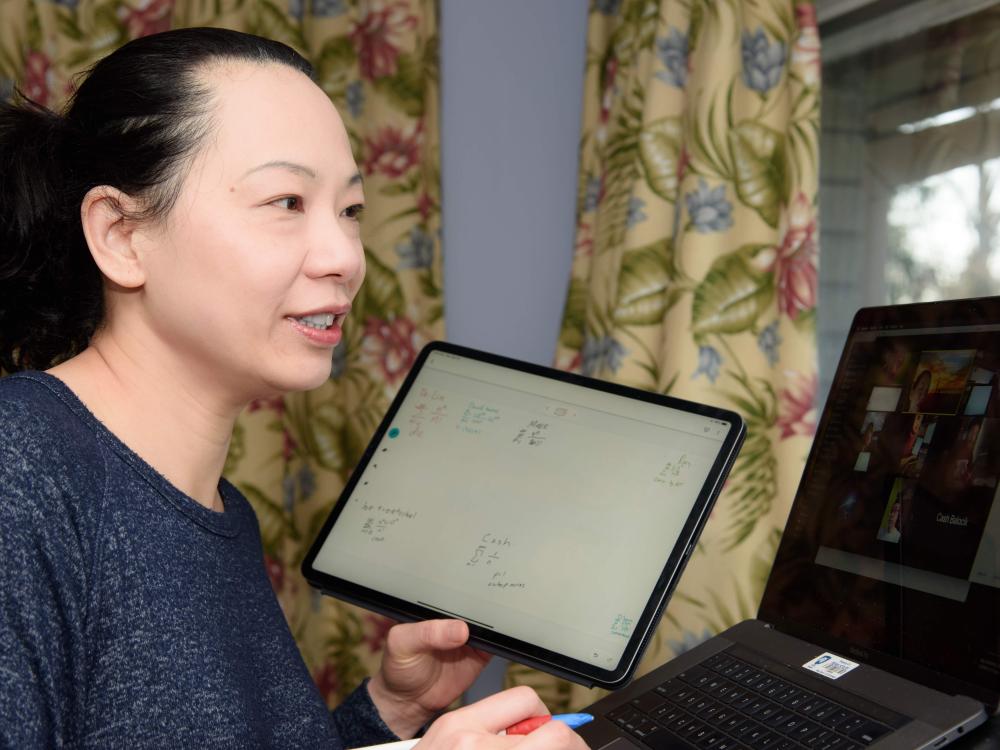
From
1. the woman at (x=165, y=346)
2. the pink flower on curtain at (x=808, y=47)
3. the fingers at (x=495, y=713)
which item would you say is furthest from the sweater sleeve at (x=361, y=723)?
the pink flower on curtain at (x=808, y=47)

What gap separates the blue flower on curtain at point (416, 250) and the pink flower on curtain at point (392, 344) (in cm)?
11

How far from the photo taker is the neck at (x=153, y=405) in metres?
0.79

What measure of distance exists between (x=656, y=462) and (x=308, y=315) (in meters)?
0.34

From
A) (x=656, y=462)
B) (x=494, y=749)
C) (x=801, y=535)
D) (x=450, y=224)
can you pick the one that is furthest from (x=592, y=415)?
(x=450, y=224)

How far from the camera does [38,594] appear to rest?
2.03ft

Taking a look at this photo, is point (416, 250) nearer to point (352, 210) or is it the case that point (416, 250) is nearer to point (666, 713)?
point (352, 210)

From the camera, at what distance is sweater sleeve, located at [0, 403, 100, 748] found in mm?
583

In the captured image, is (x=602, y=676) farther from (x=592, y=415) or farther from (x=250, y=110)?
(x=250, y=110)

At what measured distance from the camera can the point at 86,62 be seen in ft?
5.11

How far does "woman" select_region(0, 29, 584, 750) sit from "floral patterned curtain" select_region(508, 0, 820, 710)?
0.59m

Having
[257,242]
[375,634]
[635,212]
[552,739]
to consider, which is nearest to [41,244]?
[257,242]

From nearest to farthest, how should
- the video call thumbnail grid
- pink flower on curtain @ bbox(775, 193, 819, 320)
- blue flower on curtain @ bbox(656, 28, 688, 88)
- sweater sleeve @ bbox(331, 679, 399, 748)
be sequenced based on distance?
the video call thumbnail grid < sweater sleeve @ bbox(331, 679, 399, 748) < pink flower on curtain @ bbox(775, 193, 819, 320) < blue flower on curtain @ bbox(656, 28, 688, 88)

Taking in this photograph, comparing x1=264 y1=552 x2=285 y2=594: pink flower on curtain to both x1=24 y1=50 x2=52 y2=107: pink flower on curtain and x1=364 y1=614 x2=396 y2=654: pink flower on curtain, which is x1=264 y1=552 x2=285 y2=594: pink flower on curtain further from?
x1=24 y1=50 x2=52 y2=107: pink flower on curtain

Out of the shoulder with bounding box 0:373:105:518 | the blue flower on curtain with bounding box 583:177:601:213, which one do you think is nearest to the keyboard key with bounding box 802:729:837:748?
the shoulder with bounding box 0:373:105:518
